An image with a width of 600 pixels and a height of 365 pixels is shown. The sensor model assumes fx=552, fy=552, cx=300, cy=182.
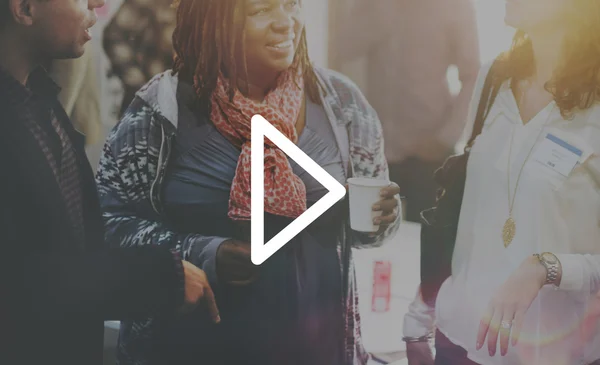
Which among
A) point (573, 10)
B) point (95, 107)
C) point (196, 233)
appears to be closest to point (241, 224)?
point (196, 233)

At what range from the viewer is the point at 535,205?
1562mm

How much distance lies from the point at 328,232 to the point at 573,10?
939 millimetres

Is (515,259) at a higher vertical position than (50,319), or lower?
higher

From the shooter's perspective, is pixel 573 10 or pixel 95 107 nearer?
pixel 573 10

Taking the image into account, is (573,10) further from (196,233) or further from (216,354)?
(216,354)

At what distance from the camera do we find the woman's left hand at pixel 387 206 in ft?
5.21

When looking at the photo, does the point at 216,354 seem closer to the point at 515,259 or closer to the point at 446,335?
the point at 446,335

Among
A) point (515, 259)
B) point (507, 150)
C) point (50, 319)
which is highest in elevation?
point (507, 150)

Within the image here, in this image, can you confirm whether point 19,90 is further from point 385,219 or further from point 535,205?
point 535,205

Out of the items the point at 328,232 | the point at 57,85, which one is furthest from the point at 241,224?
the point at 57,85

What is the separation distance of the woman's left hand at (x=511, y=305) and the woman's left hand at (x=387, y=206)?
1.26 feet

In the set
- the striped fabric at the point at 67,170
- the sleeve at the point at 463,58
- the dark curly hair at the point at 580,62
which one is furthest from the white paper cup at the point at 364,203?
the striped fabric at the point at 67,170

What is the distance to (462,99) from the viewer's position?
1618 mm

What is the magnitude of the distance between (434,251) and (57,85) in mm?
1232
